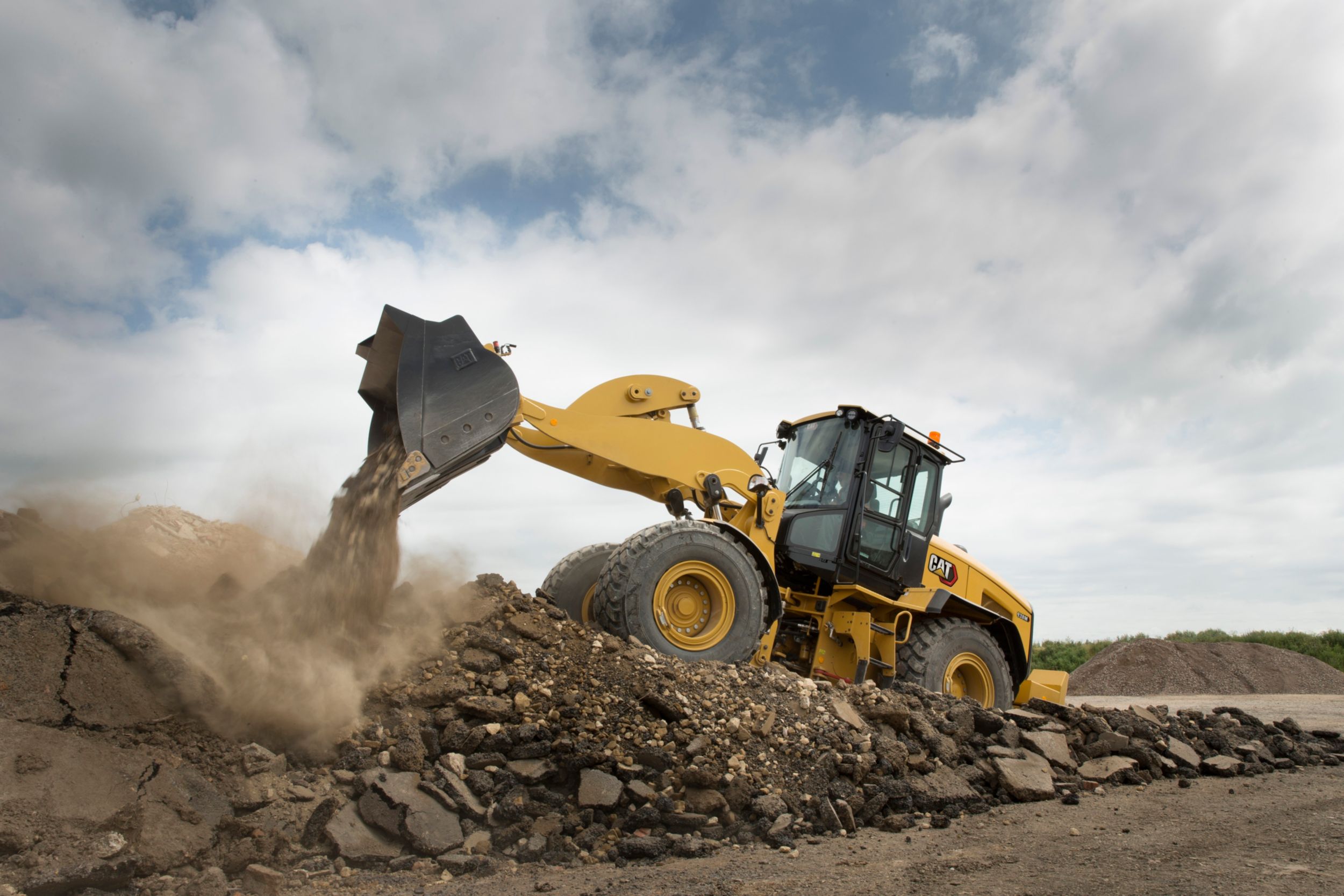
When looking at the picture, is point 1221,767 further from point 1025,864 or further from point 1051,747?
point 1025,864

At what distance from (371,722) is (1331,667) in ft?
82.7

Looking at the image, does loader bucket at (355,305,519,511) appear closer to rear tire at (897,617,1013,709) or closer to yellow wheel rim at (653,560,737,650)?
yellow wheel rim at (653,560,737,650)

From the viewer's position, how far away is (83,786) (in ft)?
13.6

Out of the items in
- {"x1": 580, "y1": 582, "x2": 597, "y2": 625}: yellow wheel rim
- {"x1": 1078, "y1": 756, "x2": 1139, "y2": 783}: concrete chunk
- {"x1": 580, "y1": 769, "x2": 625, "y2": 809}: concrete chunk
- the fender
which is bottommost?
{"x1": 580, "y1": 769, "x2": 625, "y2": 809}: concrete chunk

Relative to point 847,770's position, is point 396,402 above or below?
above

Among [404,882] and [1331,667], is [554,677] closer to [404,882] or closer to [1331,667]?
[404,882]

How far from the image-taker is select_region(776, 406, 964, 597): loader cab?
821 centimetres

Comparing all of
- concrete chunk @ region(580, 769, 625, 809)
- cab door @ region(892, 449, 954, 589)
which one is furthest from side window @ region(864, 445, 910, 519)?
concrete chunk @ region(580, 769, 625, 809)

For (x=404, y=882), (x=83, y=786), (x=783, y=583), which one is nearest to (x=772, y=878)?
(x=404, y=882)

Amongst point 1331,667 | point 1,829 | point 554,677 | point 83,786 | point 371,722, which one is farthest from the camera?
point 1331,667

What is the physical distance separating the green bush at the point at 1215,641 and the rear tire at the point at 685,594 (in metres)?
19.8

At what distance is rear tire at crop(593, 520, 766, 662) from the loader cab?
3.87ft

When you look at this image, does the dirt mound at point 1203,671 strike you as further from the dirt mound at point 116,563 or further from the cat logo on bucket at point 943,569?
the dirt mound at point 116,563

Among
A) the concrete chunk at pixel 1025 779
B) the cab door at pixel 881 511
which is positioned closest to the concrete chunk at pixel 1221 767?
the concrete chunk at pixel 1025 779
